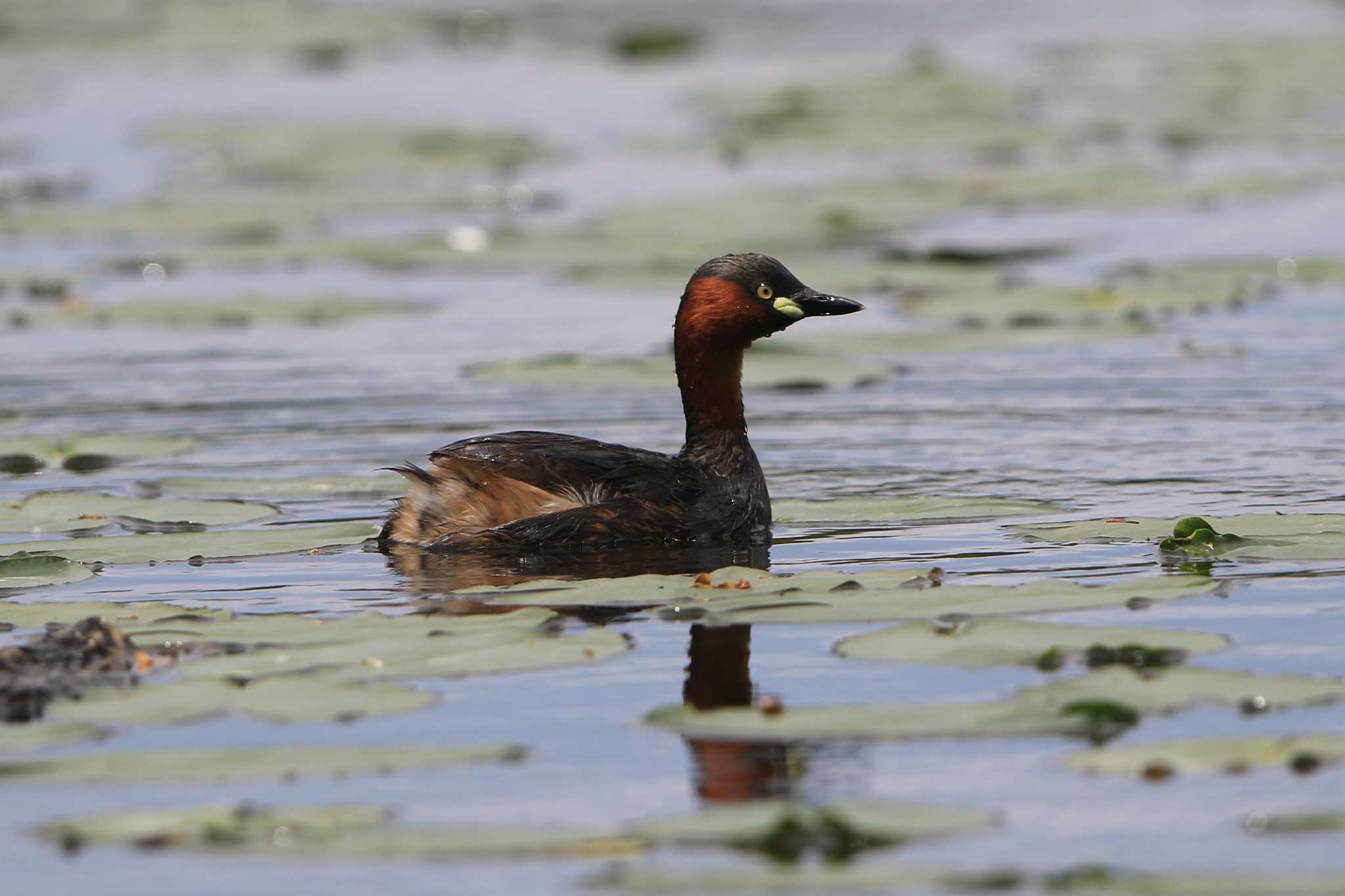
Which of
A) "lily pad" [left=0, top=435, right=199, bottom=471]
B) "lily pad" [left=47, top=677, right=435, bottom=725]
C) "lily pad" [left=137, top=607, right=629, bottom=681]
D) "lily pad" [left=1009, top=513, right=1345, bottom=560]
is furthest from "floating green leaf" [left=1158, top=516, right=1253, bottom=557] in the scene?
"lily pad" [left=0, top=435, right=199, bottom=471]

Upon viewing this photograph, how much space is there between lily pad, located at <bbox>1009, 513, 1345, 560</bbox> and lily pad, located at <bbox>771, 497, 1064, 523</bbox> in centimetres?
25

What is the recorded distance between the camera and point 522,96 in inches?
1120

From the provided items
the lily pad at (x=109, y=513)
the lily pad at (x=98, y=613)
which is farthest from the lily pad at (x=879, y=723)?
the lily pad at (x=109, y=513)

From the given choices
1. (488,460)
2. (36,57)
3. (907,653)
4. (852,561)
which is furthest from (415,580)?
(36,57)

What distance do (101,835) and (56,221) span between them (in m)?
14.2

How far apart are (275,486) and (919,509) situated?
114 inches

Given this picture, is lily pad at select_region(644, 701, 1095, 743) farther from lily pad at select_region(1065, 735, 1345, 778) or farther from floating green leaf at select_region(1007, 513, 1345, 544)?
floating green leaf at select_region(1007, 513, 1345, 544)

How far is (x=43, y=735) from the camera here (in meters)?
5.84

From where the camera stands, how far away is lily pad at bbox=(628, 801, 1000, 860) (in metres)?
4.93

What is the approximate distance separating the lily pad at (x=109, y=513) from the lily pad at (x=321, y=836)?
12.5ft

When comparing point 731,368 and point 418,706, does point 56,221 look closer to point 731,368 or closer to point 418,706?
point 731,368

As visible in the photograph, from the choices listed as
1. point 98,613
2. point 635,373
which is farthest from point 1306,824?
point 635,373

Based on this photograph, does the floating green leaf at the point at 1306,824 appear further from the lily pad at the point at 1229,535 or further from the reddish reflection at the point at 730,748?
the lily pad at the point at 1229,535

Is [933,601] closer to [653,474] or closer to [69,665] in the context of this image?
[653,474]
